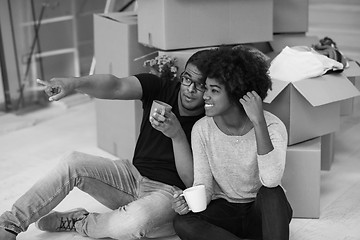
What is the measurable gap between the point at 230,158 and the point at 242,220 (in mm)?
206

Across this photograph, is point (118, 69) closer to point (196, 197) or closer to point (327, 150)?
point (327, 150)

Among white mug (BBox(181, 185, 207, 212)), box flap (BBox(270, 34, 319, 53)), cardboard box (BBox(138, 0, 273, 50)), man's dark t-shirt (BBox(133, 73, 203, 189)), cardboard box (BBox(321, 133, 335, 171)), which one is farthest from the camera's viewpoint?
box flap (BBox(270, 34, 319, 53))

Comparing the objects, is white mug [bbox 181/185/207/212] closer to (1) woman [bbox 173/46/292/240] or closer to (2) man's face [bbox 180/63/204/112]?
(1) woman [bbox 173/46/292/240]

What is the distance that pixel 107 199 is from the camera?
7.70 feet

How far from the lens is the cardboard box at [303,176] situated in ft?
7.99

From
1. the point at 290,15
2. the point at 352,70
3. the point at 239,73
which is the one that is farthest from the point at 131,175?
the point at 290,15

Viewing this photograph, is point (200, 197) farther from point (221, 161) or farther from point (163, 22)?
point (163, 22)

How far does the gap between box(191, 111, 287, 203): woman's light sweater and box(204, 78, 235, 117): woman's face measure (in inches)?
3.9

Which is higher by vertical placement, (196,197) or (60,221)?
(196,197)

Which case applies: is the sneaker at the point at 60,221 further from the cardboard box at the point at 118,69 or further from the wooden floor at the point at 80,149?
the cardboard box at the point at 118,69

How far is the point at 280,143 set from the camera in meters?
2.10

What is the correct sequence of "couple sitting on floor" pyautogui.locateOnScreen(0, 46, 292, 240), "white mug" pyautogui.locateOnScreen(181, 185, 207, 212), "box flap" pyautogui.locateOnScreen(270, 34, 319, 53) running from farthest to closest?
"box flap" pyautogui.locateOnScreen(270, 34, 319, 53) < "couple sitting on floor" pyautogui.locateOnScreen(0, 46, 292, 240) < "white mug" pyautogui.locateOnScreen(181, 185, 207, 212)

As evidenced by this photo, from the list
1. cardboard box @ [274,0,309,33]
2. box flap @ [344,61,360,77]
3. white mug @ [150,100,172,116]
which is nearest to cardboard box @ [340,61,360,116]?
box flap @ [344,61,360,77]

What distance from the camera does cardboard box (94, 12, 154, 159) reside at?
2.87 m
